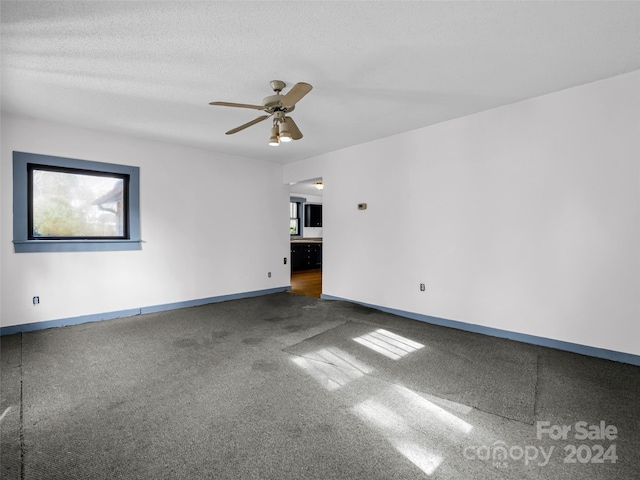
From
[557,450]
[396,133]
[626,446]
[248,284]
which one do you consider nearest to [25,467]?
[557,450]

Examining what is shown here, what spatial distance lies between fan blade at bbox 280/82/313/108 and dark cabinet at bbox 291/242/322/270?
6.05 meters

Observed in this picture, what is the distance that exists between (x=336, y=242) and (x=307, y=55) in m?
3.22

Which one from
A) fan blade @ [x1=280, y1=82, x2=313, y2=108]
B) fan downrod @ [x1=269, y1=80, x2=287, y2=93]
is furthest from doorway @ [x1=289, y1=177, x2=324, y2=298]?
fan blade @ [x1=280, y1=82, x2=313, y2=108]

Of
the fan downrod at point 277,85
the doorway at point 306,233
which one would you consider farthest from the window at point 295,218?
the fan downrod at point 277,85

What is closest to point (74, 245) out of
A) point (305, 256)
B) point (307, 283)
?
point (307, 283)

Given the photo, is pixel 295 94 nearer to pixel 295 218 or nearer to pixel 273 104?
pixel 273 104

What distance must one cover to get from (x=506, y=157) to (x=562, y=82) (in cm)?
77

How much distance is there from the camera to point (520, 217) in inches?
125

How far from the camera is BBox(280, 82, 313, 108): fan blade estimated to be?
2.19 meters

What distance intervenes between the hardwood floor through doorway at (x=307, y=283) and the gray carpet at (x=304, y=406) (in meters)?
2.46

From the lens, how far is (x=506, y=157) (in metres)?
3.26

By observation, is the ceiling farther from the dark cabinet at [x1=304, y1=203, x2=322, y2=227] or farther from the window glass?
the dark cabinet at [x1=304, y1=203, x2=322, y2=227]

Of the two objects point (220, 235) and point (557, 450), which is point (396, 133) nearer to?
point (220, 235)

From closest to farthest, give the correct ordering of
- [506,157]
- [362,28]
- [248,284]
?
[362,28]
[506,157]
[248,284]
